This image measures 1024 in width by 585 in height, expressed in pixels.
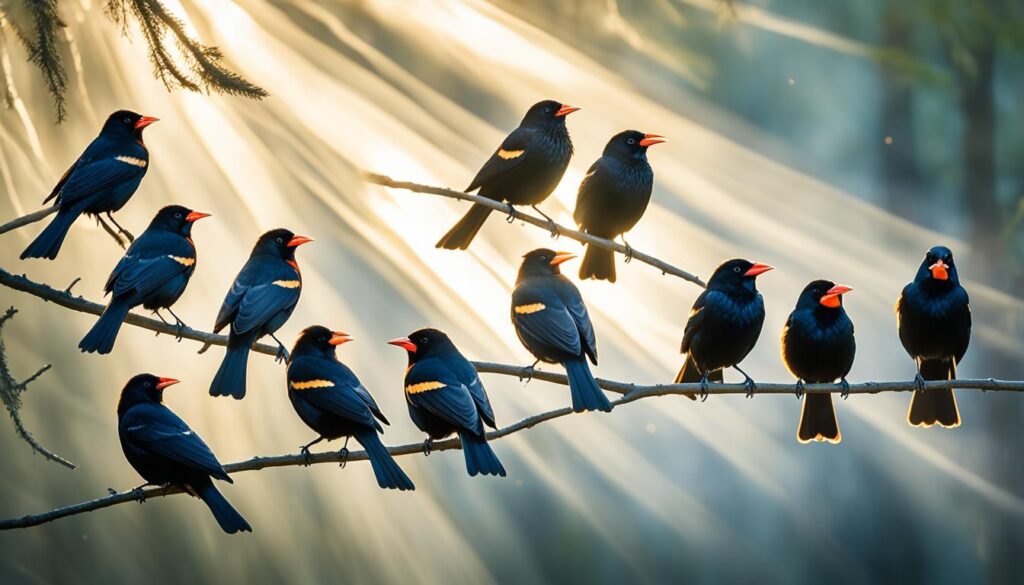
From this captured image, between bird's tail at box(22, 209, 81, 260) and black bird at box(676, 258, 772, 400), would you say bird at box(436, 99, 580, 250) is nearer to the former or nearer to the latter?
black bird at box(676, 258, 772, 400)

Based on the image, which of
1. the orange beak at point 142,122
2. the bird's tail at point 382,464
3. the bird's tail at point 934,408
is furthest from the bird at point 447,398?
the bird's tail at point 934,408

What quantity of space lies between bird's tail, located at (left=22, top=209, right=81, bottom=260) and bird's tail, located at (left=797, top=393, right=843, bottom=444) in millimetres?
2367

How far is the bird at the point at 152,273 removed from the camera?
2893 millimetres

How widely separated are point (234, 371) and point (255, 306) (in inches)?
8.9

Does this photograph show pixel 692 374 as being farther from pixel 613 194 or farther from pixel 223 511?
pixel 223 511

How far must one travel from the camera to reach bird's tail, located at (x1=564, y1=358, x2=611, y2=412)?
117 inches

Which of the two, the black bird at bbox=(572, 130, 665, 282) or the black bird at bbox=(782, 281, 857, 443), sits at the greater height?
the black bird at bbox=(572, 130, 665, 282)

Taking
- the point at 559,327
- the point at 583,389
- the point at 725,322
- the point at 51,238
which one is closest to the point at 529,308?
the point at 559,327

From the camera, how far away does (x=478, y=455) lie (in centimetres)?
286

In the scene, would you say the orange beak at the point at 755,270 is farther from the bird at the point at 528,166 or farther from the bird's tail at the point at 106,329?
the bird's tail at the point at 106,329

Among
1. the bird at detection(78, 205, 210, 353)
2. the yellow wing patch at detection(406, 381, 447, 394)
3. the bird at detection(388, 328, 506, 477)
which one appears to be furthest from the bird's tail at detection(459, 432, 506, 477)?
the bird at detection(78, 205, 210, 353)

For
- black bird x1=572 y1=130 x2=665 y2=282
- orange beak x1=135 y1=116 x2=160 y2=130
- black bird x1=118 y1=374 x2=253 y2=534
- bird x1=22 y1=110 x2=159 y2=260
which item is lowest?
black bird x1=118 y1=374 x2=253 y2=534

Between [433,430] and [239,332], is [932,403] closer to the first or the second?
[433,430]

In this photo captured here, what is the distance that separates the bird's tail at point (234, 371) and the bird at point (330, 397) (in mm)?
183
